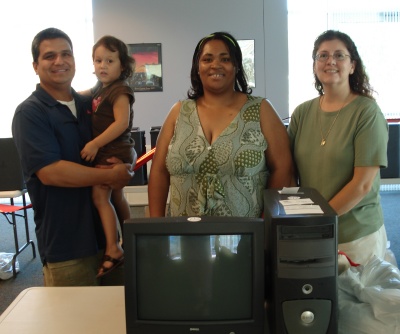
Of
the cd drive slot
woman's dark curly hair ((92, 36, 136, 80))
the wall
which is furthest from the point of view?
the wall

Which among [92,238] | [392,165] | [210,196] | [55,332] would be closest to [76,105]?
[92,238]

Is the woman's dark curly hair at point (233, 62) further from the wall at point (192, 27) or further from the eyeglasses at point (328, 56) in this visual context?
the wall at point (192, 27)

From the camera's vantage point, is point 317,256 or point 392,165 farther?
point 392,165

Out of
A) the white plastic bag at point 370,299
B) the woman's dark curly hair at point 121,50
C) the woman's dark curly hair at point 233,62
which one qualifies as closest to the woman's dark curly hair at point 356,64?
the woman's dark curly hair at point 233,62

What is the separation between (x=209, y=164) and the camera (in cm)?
170

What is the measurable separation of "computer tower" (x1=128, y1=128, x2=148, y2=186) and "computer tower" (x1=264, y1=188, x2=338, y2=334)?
2028 millimetres

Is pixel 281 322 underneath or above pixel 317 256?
underneath

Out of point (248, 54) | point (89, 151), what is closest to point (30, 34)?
point (248, 54)

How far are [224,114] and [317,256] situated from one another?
862mm

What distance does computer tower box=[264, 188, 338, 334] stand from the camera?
1.07 metres

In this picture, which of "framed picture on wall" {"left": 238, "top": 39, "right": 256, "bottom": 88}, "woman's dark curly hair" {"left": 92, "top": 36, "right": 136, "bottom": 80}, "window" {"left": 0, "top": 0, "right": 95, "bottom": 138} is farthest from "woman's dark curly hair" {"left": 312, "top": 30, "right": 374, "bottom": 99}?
"window" {"left": 0, "top": 0, "right": 95, "bottom": 138}

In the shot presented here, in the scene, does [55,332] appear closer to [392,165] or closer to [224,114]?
[224,114]

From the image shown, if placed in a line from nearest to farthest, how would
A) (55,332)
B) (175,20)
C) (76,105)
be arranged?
Result: (55,332) → (76,105) → (175,20)

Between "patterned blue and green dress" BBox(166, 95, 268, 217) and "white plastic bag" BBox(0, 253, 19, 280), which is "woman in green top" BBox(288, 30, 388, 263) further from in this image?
"white plastic bag" BBox(0, 253, 19, 280)
